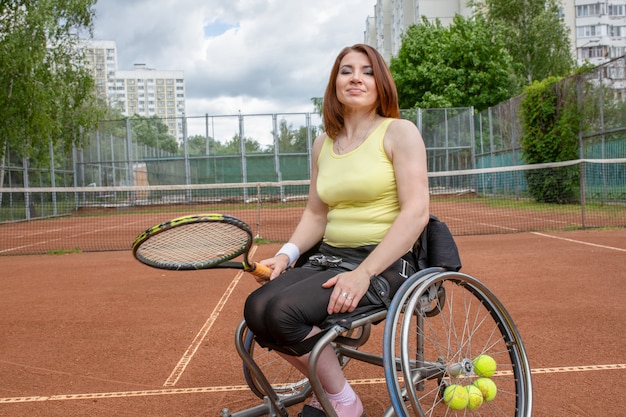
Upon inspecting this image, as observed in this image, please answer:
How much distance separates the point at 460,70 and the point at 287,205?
621 inches

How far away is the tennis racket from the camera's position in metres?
2.27

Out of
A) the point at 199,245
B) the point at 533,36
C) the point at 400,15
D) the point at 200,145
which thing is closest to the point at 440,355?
the point at 199,245

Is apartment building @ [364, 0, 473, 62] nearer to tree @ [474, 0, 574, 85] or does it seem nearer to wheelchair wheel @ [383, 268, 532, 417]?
tree @ [474, 0, 574, 85]

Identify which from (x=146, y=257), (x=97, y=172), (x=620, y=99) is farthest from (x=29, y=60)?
(x=146, y=257)

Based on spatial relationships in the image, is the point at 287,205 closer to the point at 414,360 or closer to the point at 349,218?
the point at 414,360

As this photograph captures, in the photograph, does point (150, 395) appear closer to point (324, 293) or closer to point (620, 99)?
point (324, 293)

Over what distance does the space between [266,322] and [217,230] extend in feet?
1.41

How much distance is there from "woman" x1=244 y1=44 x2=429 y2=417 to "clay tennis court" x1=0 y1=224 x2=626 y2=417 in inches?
36.6

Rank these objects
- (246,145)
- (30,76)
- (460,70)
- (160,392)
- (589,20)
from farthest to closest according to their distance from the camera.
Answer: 1. (589,20)
2. (460,70)
3. (246,145)
4. (30,76)
5. (160,392)

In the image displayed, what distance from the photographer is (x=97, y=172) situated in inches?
1084

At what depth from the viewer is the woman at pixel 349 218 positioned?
2137 millimetres

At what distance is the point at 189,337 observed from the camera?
457cm

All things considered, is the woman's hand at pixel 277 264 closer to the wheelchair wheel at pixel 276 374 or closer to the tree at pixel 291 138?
the wheelchair wheel at pixel 276 374

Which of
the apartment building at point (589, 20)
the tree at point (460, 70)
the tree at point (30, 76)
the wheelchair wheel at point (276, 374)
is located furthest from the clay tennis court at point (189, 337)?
the apartment building at point (589, 20)
